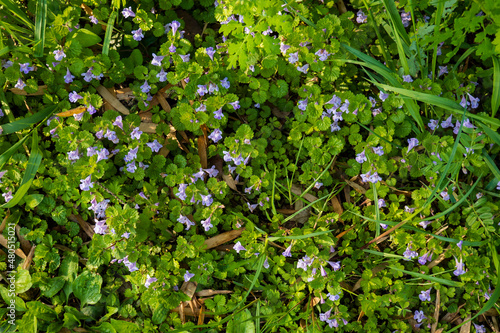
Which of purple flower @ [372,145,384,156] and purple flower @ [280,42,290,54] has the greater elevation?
purple flower @ [280,42,290,54]

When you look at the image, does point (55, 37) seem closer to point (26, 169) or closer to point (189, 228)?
point (26, 169)

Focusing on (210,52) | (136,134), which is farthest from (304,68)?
(136,134)

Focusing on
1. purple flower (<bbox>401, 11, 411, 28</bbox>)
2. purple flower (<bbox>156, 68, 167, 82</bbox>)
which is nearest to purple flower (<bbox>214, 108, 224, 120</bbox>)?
purple flower (<bbox>156, 68, 167, 82</bbox>)

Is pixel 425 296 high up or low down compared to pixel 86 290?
down

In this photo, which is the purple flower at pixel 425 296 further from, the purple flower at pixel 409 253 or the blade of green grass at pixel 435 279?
the purple flower at pixel 409 253

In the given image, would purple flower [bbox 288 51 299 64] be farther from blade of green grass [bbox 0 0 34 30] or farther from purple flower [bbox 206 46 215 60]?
blade of green grass [bbox 0 0 34 30]

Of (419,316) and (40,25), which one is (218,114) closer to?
(40,25)
